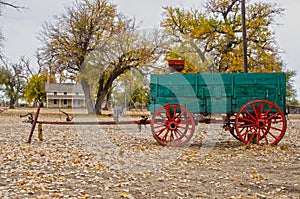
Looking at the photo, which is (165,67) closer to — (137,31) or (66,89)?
(137,31)

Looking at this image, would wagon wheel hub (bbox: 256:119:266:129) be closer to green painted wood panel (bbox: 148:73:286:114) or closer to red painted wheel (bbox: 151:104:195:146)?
green painted wood panel (bbox: 148:73:286:114)

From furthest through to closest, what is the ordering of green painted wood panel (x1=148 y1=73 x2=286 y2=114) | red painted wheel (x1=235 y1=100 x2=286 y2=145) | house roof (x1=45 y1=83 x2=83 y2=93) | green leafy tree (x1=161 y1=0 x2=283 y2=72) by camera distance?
house roof (x1=45 y1=83 x2=83 y2=93)
green leafy tree (x1=161 y1=0 x2=283 y2=72)
green painted wood panel (x1=148 y1=73 x2=286 y2=114)
red painted wheel (x1=235 y1=100 x2=286 y2=145)

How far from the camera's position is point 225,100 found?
1092cm

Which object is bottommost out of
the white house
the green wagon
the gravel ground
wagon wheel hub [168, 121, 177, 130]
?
the gravel ground

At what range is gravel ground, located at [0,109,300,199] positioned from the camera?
19.0 feet

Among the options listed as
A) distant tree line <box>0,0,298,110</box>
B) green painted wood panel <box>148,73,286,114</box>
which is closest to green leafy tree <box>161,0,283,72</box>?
distant tree line <box>0,0,298,110</box>

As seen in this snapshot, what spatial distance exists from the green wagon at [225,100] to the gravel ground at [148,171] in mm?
654

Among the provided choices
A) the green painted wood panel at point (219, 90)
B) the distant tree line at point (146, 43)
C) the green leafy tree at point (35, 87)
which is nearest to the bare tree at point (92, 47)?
the distant tree line at point (146, 43)

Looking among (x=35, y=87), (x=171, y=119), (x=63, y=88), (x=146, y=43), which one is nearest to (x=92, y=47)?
(x=146, y=43)

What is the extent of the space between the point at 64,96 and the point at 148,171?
80.3 m

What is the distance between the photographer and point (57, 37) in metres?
32.9

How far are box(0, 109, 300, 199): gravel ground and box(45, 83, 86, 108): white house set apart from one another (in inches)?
2805

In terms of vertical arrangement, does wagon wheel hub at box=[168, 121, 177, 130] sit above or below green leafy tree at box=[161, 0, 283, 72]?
below

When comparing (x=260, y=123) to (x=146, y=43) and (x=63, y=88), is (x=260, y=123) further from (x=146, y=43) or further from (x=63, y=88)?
(x=63, y=88)
